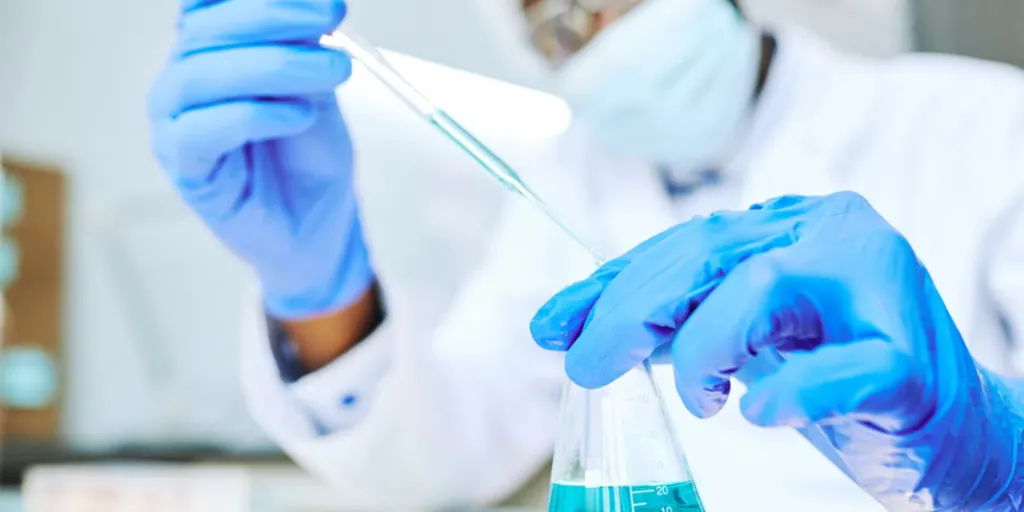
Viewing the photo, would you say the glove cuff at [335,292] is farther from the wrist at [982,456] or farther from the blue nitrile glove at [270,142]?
the wrist at [982,456]

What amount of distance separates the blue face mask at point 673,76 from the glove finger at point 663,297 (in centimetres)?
67

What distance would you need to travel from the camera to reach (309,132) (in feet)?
3.11

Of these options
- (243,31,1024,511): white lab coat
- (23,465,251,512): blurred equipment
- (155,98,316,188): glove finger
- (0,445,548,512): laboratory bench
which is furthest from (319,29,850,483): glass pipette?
(23,465,251,512): blurred equipment

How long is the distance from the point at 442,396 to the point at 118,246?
1749mm

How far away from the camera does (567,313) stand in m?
0.59

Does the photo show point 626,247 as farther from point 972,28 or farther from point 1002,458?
point 972,28

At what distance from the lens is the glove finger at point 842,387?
44cm

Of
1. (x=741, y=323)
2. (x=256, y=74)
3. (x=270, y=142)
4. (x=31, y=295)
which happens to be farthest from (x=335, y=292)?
(x=31, y=295)

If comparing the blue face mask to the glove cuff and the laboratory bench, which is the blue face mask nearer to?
the glove cuff

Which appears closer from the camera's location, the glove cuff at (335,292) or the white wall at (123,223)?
the glove cuff at (335,292)

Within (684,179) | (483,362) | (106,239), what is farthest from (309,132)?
(106,239)

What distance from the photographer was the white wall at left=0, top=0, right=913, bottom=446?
236 cm

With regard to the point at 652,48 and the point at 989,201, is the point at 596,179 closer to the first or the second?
the point at 652,48

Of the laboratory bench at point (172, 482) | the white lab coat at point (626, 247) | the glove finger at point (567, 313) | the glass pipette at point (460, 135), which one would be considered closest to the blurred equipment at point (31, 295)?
the laboratory bench at point (172, 482)
